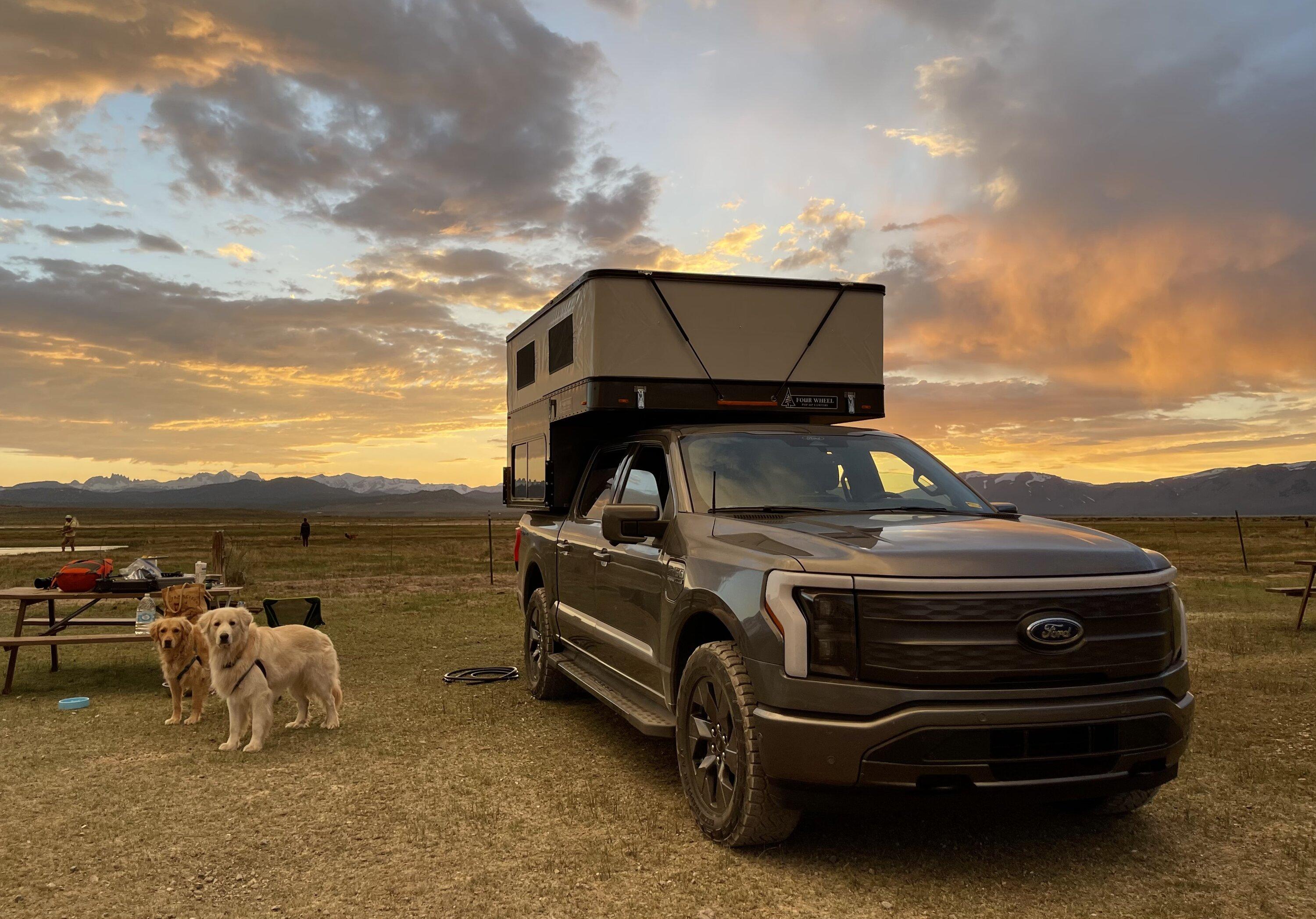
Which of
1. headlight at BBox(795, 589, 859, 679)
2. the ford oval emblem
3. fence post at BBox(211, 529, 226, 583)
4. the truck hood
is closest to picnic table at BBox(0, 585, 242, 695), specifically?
the truck hood

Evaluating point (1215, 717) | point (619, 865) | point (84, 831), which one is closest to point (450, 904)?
point (619, 865)

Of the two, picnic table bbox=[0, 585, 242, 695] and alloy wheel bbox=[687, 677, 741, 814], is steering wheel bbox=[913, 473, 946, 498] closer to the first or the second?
alloy wheel bbox=[687, 677, 741, 814]

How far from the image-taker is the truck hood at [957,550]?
3.77m

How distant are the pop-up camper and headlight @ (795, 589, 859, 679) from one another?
11.3ft

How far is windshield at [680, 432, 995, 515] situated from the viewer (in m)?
5.17

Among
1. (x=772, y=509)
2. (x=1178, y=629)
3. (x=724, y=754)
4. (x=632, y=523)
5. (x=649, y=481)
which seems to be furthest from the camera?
(x=649, y=481)

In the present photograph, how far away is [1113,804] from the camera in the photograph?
15.3 ft

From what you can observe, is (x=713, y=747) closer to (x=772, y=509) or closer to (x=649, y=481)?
(x=772, y=509)

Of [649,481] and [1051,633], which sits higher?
[649,481]

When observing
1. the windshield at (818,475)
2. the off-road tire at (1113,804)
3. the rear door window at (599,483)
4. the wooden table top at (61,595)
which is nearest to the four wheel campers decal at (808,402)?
the rear door window at (599,483)

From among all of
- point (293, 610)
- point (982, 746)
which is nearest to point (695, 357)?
point (982, 746)

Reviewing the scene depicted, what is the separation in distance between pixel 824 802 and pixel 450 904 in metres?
1.55

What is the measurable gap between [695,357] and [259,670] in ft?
12.6

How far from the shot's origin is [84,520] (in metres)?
137
